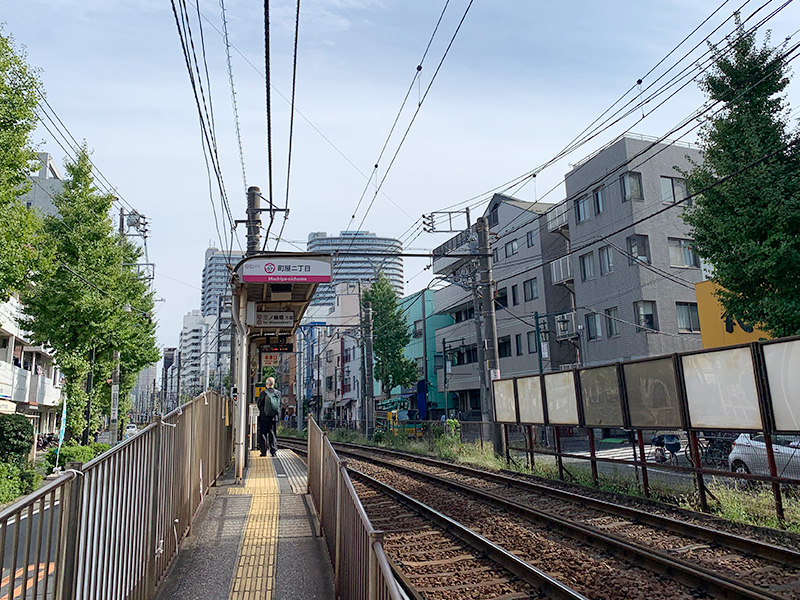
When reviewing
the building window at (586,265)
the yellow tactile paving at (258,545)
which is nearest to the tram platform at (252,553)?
the yellow tactile paving at (258,545)

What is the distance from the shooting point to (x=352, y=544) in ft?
14.2

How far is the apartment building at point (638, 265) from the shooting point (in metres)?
30.5

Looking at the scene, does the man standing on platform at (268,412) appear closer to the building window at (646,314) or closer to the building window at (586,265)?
the building window at (646,314)

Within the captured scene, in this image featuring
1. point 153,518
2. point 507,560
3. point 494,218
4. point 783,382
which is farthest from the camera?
point 494,218

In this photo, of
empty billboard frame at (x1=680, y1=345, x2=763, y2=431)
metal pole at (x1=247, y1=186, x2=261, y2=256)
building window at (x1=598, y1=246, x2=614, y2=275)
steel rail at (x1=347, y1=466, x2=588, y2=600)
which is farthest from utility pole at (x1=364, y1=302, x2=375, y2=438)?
empty billboard frame at (x1=680, y1=345, x2=763, y2=431)

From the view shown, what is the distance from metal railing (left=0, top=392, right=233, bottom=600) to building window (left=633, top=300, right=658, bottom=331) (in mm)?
27141

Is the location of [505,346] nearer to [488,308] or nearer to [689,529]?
[488,308]

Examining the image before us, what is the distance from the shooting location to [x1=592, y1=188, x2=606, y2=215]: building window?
109 feet

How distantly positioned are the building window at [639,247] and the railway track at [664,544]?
21407 millimetres

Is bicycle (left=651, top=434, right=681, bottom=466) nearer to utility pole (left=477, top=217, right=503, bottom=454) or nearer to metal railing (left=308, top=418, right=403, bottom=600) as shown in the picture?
utility pole (left=477, top=217, right=503, bottom=454)

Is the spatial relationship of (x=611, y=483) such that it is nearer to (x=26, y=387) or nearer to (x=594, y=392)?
(x=594, y=392)

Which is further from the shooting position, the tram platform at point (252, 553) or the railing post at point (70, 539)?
Answer: the tram platform at point (252, 553)

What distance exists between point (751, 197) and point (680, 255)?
55.7ft

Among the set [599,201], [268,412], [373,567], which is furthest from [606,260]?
[373,567]
